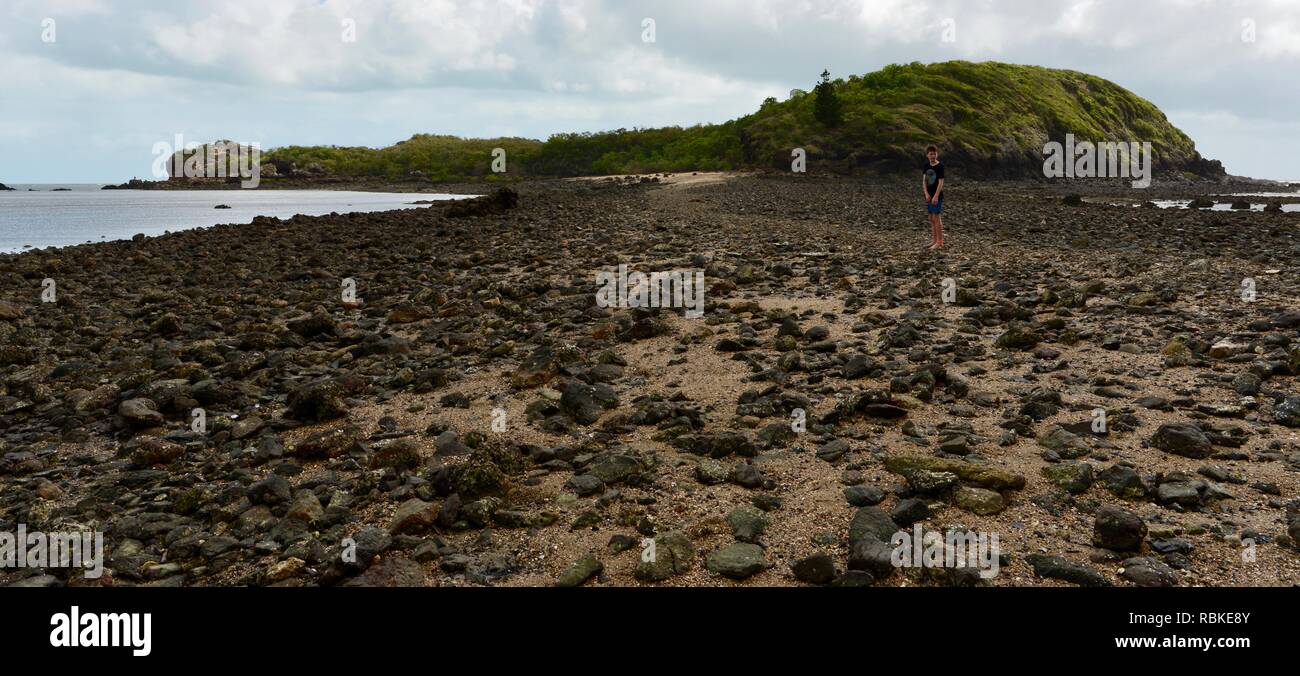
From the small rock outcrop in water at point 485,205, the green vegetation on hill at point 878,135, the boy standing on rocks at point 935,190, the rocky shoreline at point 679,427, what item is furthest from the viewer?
the green vegetation on hill at point 878,135

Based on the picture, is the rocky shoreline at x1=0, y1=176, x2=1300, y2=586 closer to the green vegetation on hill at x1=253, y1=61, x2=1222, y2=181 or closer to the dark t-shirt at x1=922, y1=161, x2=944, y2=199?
the dark t-shirt at x1=922, y1=161, x2=944, y2=199

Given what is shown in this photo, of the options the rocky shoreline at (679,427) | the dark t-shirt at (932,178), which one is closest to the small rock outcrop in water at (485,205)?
the rocky shoreline at (679,427)

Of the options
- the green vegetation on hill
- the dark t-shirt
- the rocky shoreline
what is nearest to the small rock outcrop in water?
the rocky shoreline

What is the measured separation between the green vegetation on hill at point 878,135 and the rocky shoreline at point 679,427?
56.9 metres

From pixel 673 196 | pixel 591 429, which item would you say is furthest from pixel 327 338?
pixel 673 196

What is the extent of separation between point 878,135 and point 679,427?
68.0 m

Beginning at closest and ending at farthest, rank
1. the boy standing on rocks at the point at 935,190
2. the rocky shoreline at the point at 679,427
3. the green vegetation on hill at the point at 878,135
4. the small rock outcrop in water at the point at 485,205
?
the rocky shoreline at the point at 679,427 → the boy standing on rocks at the point at 935,190 → the small rock outcrop in water at the point at 485,205 → the green vegetation on hill at the point at 878,135

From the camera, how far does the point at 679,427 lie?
7.86 meters

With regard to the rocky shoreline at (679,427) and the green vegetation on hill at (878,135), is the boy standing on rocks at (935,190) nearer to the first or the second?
the rocky shoreline at (679,427)

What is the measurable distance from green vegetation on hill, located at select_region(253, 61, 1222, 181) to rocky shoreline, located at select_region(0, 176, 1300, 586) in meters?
56.9

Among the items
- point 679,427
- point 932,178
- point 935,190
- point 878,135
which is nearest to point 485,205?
point 932,178

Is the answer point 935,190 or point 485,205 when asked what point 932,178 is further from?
point 485,205

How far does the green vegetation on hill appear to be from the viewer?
71.7 metres

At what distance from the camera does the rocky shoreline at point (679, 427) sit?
5539mm
